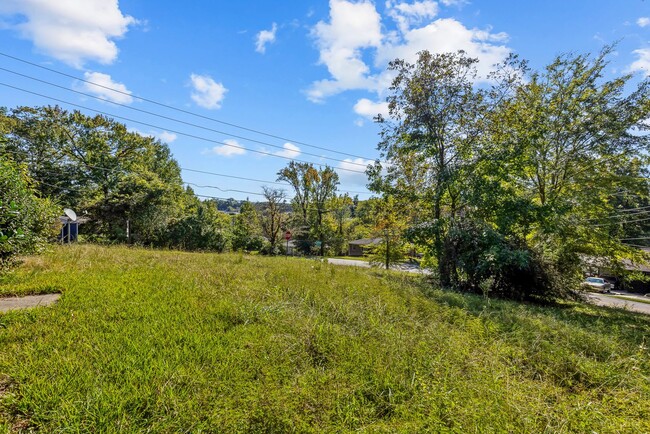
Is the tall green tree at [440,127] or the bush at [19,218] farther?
the tall green tree at [440,127]

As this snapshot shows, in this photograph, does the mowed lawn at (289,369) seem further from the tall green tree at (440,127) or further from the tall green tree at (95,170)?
the tall green tree at (95,170)

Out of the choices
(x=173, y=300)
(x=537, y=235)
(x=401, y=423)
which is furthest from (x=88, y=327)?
(x=537, y=235)

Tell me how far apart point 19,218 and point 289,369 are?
5634mm

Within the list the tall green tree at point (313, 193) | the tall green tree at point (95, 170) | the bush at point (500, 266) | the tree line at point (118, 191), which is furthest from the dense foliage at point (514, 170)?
the tall green tree at point (313, 193)

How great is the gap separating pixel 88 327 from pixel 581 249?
1402cm

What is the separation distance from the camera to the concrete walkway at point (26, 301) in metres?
3.74

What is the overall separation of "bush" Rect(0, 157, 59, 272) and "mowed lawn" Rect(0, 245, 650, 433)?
23.8 inches

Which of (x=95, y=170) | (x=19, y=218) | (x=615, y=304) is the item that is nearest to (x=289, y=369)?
(x=19, y=218)

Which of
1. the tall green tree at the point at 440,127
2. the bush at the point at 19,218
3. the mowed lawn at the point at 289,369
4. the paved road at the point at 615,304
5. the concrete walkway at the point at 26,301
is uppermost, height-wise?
the tall green tree at the point at 440,127

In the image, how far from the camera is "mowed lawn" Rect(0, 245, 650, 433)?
2.04 m

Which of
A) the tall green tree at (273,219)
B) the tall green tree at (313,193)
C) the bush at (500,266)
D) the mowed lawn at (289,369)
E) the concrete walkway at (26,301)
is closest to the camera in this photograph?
the mowed lawn at (289,369)

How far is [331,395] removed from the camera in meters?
2.38

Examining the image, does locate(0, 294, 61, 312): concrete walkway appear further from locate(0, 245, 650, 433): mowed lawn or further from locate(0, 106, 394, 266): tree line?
locate(0, 106, 394, 266): tree line

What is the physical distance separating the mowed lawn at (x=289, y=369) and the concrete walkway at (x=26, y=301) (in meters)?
0.18
